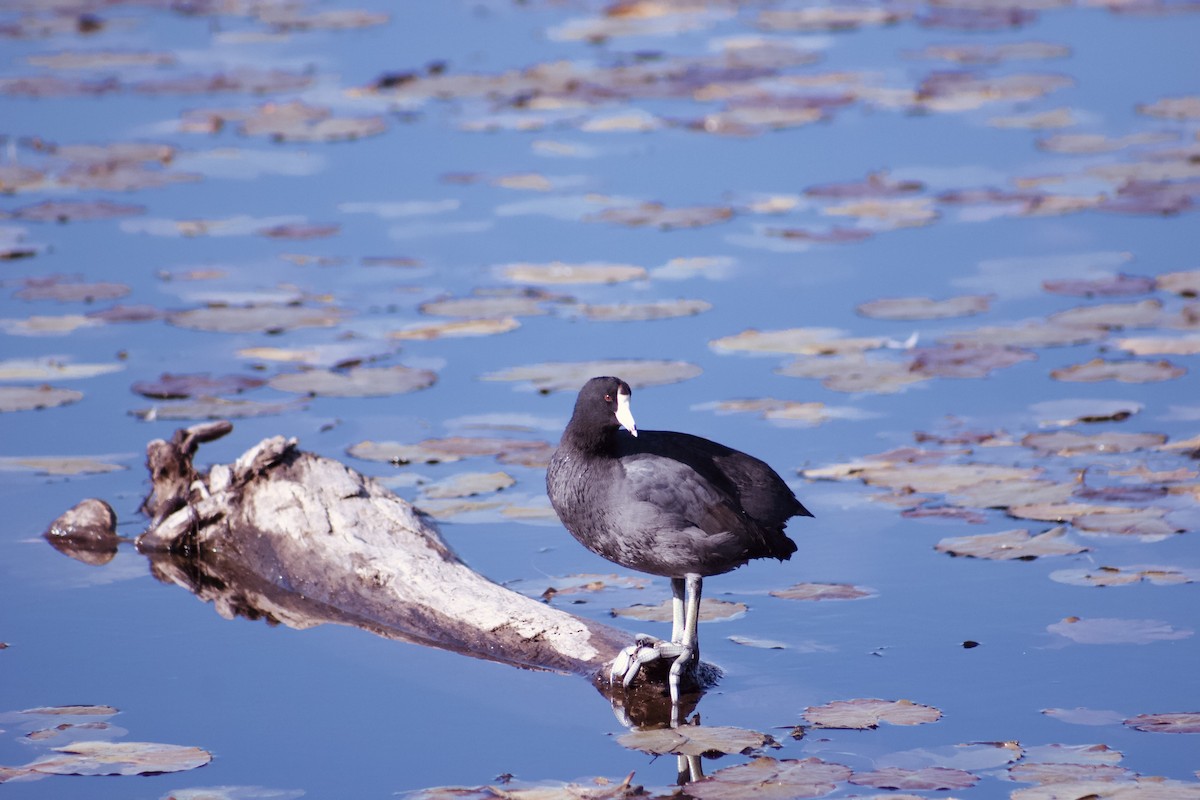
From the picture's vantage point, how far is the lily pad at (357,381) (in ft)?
22.8

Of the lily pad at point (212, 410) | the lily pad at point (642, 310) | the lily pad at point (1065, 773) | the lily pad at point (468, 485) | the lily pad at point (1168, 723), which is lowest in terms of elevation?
the lily pad at point (1065, 773)

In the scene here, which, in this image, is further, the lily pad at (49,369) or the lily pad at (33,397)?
the lily pad at (49,369)

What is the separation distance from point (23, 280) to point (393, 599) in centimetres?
427

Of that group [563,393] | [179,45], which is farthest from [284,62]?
[563,393]

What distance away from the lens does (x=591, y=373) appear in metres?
7.04

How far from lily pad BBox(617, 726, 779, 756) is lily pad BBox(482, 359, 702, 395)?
2.68 metres

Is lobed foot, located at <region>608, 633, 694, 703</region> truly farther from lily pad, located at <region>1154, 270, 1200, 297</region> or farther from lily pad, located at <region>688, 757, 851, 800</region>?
lily pad, located at <region>1154, 270, 1200, 297</region>

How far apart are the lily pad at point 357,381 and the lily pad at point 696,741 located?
2.90 meters

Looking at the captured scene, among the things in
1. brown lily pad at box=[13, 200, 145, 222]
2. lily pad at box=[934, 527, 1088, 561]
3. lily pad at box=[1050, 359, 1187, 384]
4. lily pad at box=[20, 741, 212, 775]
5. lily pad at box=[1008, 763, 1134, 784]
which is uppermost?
brown lily pad at box=[13, 200, 145, 222]

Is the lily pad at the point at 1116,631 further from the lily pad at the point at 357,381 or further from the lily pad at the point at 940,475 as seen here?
the lily pad at the point at 357,381

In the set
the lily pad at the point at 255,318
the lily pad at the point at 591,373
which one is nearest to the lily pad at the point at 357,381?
the lily pad at the point at 591,373

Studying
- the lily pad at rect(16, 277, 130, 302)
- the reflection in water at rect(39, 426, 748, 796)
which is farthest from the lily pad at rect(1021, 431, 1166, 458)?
the lily pad at rect(16, 277, 130, 302)

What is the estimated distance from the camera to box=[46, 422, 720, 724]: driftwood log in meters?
4.90

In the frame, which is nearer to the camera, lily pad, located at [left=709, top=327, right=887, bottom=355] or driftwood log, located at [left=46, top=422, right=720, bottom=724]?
driftwood log, located at [left=46, top=422, right=720, bottom=724]
